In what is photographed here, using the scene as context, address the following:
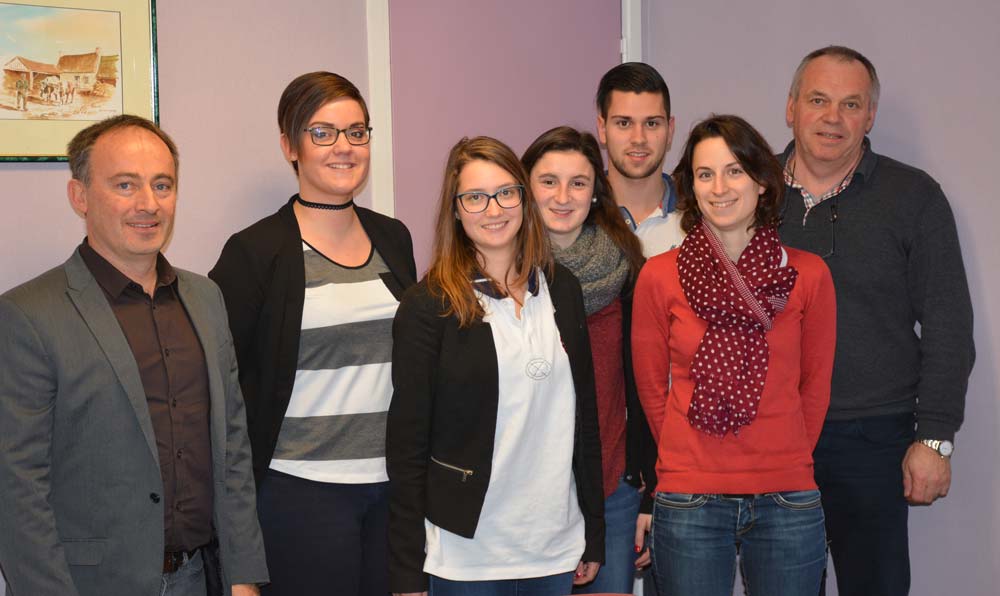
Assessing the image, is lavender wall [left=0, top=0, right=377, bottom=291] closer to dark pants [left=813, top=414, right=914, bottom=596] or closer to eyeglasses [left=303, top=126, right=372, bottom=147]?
eyeglasses [left=303, top=126, right=372, bottom=147]

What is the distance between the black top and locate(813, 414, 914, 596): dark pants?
5 cm

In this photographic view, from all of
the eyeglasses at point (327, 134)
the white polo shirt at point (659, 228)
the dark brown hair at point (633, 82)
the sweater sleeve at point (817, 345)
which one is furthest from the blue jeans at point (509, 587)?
the dark brown hair at point (633, 82)

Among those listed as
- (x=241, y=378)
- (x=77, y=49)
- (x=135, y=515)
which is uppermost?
(x=77, y=49)

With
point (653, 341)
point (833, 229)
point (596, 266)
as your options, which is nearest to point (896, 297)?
point (833, 229)

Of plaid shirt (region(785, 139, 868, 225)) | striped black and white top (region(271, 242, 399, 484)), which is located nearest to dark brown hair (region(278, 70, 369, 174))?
striped black and white top (region(271, 242, 399, 484))

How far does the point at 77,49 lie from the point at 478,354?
1.39 m

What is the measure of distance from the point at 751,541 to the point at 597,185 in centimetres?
96

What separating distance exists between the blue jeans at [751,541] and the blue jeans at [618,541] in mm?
198

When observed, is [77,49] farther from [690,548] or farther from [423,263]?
[690,548]

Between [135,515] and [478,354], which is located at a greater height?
[478,354]

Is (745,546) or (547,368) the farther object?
(745,546)

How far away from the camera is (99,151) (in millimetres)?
1955

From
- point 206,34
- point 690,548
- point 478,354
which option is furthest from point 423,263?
point 690,548

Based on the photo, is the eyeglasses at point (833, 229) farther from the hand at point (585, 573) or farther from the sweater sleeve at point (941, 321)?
the hand at point (585, 573)
